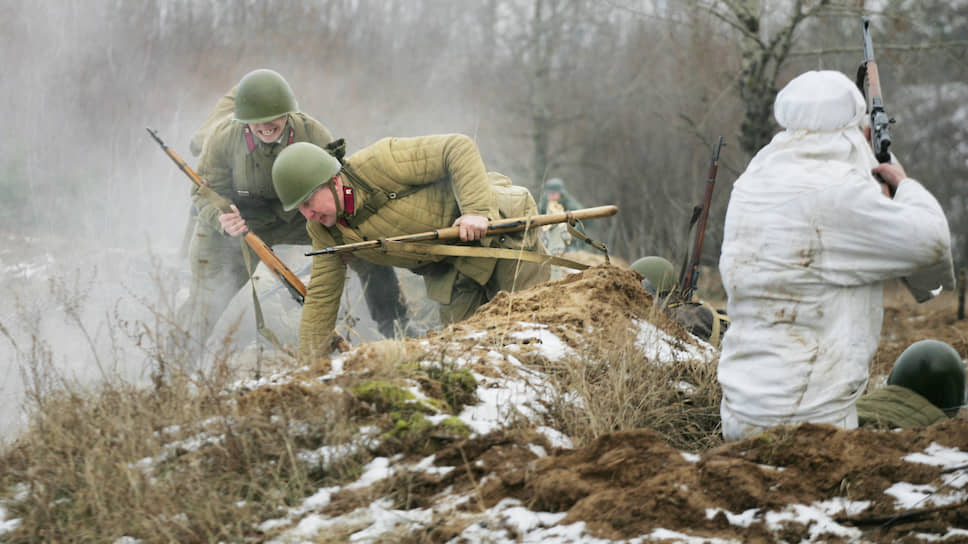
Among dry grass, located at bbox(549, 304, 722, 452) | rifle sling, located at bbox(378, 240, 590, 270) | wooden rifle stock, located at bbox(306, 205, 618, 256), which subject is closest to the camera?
dry grass, located at bbox(549, 304, 722, 452)

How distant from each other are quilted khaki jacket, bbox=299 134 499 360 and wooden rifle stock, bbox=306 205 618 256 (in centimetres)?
9

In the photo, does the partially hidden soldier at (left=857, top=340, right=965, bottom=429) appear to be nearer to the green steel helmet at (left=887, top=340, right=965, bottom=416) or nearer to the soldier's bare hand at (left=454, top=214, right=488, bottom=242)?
the green steel helmet at (left=887, top=340, right=965, bottom=416)

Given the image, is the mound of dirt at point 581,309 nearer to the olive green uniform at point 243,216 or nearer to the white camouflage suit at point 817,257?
the white camouflage suit at point 817,257

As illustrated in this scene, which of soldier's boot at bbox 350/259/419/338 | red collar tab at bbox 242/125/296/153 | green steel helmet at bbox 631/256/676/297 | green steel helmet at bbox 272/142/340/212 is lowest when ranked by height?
soldier's boot at bbox 350/259/419/338

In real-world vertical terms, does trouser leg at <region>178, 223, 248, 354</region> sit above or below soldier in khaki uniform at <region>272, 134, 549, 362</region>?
below

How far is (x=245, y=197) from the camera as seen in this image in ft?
22.6

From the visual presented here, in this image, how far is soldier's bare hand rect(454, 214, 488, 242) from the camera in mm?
5488

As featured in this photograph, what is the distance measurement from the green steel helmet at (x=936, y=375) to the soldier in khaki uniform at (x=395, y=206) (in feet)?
6.97

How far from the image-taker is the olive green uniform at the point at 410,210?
5.55 meters

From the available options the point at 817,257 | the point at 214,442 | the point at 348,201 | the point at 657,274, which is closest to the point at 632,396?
the point at 817,257

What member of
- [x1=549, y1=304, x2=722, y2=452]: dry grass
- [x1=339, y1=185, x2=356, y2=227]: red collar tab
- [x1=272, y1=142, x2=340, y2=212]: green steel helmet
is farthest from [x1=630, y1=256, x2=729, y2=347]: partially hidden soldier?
[x1=272, y1=142, x2=340, y2=212]: green steel helmet

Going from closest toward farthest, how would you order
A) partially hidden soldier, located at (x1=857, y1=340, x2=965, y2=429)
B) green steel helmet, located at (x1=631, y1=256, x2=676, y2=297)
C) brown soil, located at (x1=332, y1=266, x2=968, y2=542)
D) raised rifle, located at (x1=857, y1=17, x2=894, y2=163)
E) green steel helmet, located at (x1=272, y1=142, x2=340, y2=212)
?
brown soil, located at (x1=332, y1=266, x2=968, y2=542) → raised rifle, located at (x1=857, y1=17, x2=894, y2=163) → partially hidden soldier, located at (x1=857, y1=340, x2=965, y2=429) → green steel helmet, located at (x1=272, y1=142, x2=340, y2=212) → green steel helmet, located at (x1=631, y1=256, x2=676, y2=297)

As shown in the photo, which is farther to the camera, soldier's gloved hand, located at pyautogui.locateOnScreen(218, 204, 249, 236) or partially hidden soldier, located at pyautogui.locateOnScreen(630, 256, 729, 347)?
soldier's gloved hand, located at pyautogui.locateOnScreen(218, 204, 249, 236)

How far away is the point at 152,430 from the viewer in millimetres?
3682
